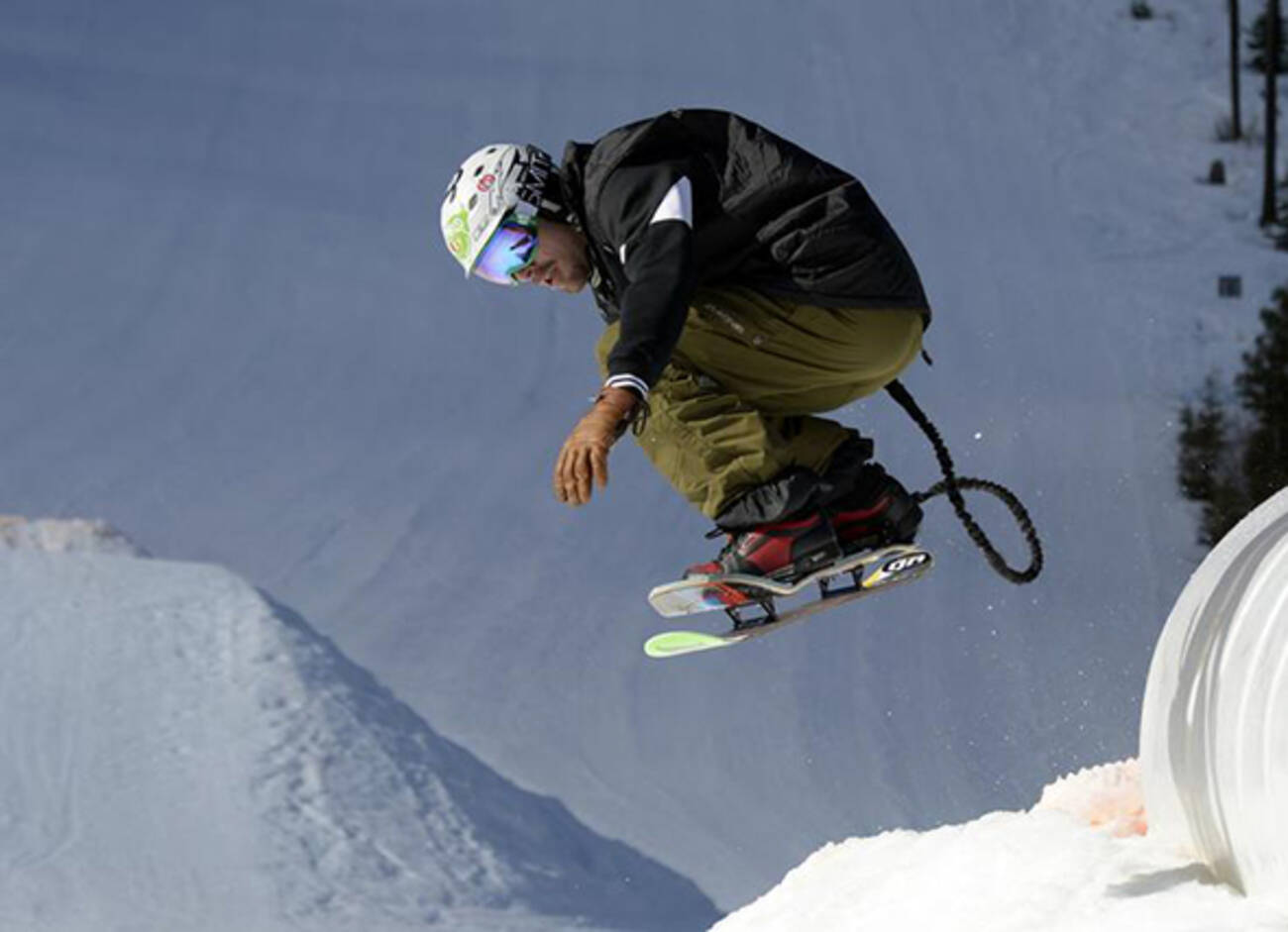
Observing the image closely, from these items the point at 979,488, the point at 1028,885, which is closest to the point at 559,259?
the point at 979,488

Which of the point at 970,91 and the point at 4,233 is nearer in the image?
the point at 4,233

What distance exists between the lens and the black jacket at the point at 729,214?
13.0ft

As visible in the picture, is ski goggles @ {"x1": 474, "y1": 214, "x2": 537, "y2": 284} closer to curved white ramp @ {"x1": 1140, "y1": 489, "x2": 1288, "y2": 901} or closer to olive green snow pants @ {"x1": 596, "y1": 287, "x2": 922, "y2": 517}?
olive green snow pants @ {"x1": 596, "y1": 287, "x2": 922, "y2": 517}

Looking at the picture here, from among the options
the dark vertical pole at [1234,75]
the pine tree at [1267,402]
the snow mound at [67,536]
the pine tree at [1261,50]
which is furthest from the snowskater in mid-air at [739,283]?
the pine tree at [1261,50]

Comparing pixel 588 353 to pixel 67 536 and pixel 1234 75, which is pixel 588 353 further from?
pixel 1234 75

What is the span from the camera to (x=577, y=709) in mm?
12695

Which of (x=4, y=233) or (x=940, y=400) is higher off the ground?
(x=4, y=233)

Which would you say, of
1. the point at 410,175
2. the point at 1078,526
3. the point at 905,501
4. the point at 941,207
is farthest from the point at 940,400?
the point at 905,501

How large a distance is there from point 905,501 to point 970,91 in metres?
16.3

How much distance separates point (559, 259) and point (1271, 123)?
15.8 meters

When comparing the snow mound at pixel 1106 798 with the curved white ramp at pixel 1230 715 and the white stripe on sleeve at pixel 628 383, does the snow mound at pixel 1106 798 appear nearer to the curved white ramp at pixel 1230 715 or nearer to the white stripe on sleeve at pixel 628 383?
the curved white ramp at pixel 1230 715

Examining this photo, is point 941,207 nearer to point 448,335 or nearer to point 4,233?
point 448,335

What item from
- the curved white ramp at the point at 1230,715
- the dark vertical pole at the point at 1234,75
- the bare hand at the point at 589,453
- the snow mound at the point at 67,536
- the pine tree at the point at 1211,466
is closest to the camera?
the curved white ramp at the point at 1230,715

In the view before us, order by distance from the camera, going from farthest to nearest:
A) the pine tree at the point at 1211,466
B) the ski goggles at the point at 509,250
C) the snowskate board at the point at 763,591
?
the pine tree at the point at 1211,466, the snowskate board at the point at 763,591, the ski goggles at the point at 509,250
